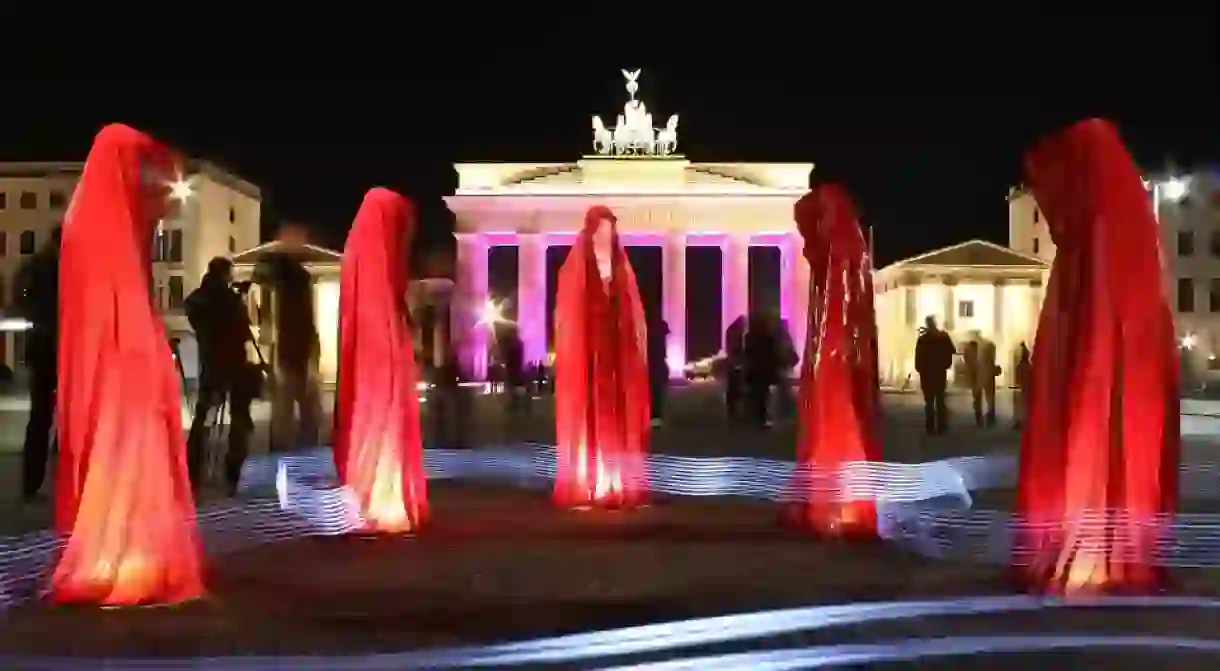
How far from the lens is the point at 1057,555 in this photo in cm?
642

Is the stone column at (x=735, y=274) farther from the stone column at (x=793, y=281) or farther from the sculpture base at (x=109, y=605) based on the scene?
the sculpture base at (x=109, y=605)

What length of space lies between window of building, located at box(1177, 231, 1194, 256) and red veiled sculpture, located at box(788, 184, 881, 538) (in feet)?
224

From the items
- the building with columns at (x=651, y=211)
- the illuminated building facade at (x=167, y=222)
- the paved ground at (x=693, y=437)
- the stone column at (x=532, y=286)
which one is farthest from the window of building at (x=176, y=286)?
the paved ground at (x=693, y=437)

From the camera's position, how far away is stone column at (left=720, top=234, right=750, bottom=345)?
6669 cm

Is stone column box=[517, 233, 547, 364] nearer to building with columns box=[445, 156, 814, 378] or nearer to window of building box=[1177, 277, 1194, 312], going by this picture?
building with columns box=[445, 156, 814, 378]

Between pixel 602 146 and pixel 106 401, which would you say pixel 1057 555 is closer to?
pixel 106 401

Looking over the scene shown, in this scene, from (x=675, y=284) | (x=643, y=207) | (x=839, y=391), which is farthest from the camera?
(x=675, y=284)

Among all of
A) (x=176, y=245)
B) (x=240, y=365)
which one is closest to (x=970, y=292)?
(x=176, y=245)

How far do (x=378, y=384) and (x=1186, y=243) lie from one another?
70515 millimetres

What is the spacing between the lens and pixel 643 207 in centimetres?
6488

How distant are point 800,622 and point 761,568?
162 cm

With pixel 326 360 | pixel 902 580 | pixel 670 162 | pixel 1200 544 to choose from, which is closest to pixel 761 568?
pixel 902 580

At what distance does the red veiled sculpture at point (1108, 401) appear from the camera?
6363 mm

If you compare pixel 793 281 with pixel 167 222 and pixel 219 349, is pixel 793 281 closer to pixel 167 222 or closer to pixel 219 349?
pixel 167 222
